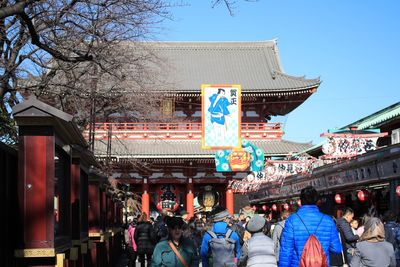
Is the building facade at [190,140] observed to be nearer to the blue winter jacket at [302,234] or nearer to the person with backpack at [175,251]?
the person with backpack at [175,251]

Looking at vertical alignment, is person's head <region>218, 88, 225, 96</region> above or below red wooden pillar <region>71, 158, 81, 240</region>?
above

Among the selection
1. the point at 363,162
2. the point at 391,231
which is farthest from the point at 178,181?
the point at 391,231

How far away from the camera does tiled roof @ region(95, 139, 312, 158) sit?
33938 mm

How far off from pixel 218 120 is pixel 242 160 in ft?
11.7

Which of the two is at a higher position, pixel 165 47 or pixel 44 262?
pixel 165 47

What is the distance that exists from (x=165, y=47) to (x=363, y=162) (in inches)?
1045

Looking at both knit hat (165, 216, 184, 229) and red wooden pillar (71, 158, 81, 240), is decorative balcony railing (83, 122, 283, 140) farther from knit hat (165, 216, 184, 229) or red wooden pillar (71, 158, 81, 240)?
knit hat (165, 216, 184, 229)

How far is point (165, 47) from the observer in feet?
139

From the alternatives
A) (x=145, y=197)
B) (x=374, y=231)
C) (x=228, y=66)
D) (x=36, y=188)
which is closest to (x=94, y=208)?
(x=36, y=188)

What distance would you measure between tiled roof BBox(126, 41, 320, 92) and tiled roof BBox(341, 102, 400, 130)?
15.4m

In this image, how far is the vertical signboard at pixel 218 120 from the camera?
27.5m

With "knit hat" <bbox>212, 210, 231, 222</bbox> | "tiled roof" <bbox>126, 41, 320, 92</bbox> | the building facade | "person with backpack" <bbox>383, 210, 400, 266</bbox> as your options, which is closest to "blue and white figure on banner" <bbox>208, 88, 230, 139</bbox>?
the building facade

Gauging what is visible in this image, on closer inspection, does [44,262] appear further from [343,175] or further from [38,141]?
[343,175]

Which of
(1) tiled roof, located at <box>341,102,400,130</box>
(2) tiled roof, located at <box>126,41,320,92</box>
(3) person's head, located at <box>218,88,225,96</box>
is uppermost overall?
(2) tiled roof, located at <box>126,41,320,92</box>
